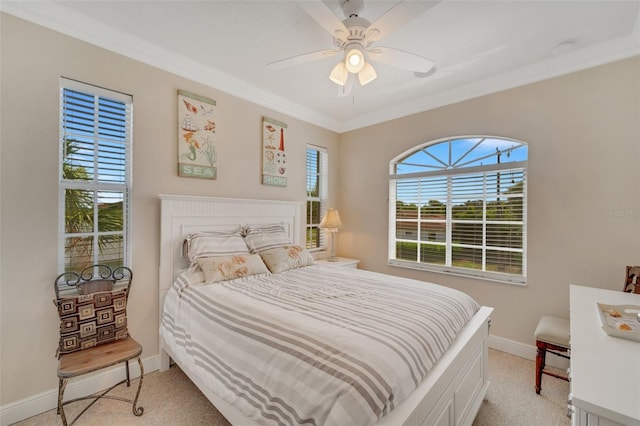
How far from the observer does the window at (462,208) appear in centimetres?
283

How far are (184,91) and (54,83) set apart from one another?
931 millimetres

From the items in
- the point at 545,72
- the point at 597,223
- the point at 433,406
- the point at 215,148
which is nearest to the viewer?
the point at 433,406

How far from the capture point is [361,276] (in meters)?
2.46

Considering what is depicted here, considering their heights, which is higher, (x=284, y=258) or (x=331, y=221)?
(x=331, y=221)

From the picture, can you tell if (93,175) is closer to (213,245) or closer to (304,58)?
(213,245)

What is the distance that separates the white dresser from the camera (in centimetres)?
77

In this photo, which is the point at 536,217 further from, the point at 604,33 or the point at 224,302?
the point at 224,302

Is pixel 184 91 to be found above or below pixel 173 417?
above

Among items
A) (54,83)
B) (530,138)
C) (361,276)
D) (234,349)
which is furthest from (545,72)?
(54,83)

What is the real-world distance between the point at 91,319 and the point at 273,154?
2362mm

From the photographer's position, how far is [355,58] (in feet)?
6.19

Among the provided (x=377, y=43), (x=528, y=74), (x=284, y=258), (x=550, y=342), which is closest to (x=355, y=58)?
(x=377, y=43)

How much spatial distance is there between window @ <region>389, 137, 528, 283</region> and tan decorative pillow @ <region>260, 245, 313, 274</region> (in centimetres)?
147

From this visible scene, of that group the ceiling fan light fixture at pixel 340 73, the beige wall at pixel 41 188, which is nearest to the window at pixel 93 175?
the beige wall at pixel 41 188
